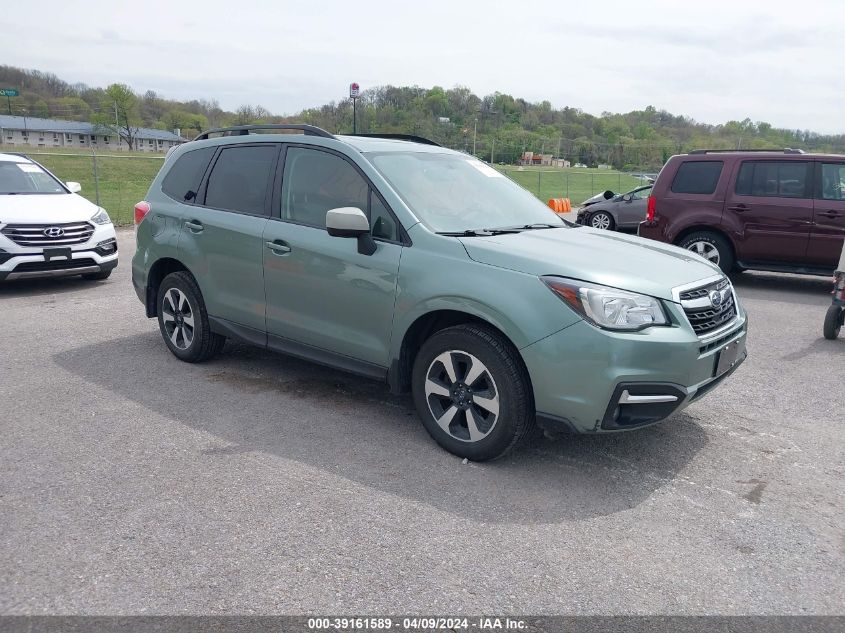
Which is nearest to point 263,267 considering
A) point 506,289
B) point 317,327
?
point 317,327

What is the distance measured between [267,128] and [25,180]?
599cm

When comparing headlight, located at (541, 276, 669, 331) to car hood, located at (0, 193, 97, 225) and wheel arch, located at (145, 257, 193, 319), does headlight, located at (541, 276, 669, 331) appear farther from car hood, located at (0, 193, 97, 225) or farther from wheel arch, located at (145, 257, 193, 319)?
car hood, located at (0, 193, 97, 225)

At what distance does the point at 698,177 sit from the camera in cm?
1040

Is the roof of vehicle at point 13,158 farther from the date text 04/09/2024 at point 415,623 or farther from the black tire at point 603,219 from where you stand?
the black tire at point 603,219

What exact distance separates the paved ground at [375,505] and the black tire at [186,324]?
0.86 ft

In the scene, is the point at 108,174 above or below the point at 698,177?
below

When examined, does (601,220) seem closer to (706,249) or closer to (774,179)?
(706,249)

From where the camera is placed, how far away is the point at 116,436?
4.36 meters

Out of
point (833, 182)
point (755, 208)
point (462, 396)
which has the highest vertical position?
point (833, 182)

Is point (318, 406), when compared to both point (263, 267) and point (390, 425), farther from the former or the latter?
point (263, 267)

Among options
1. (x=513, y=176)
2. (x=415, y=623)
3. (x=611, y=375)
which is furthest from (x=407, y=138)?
(x=513, y=176)

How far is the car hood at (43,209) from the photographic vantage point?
8578mm

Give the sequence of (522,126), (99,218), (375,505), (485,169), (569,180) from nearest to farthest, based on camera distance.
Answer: (375,505), (485,169), (99,218), (569,180), (522,126)

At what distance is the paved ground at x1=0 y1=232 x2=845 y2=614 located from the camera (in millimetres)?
2844
